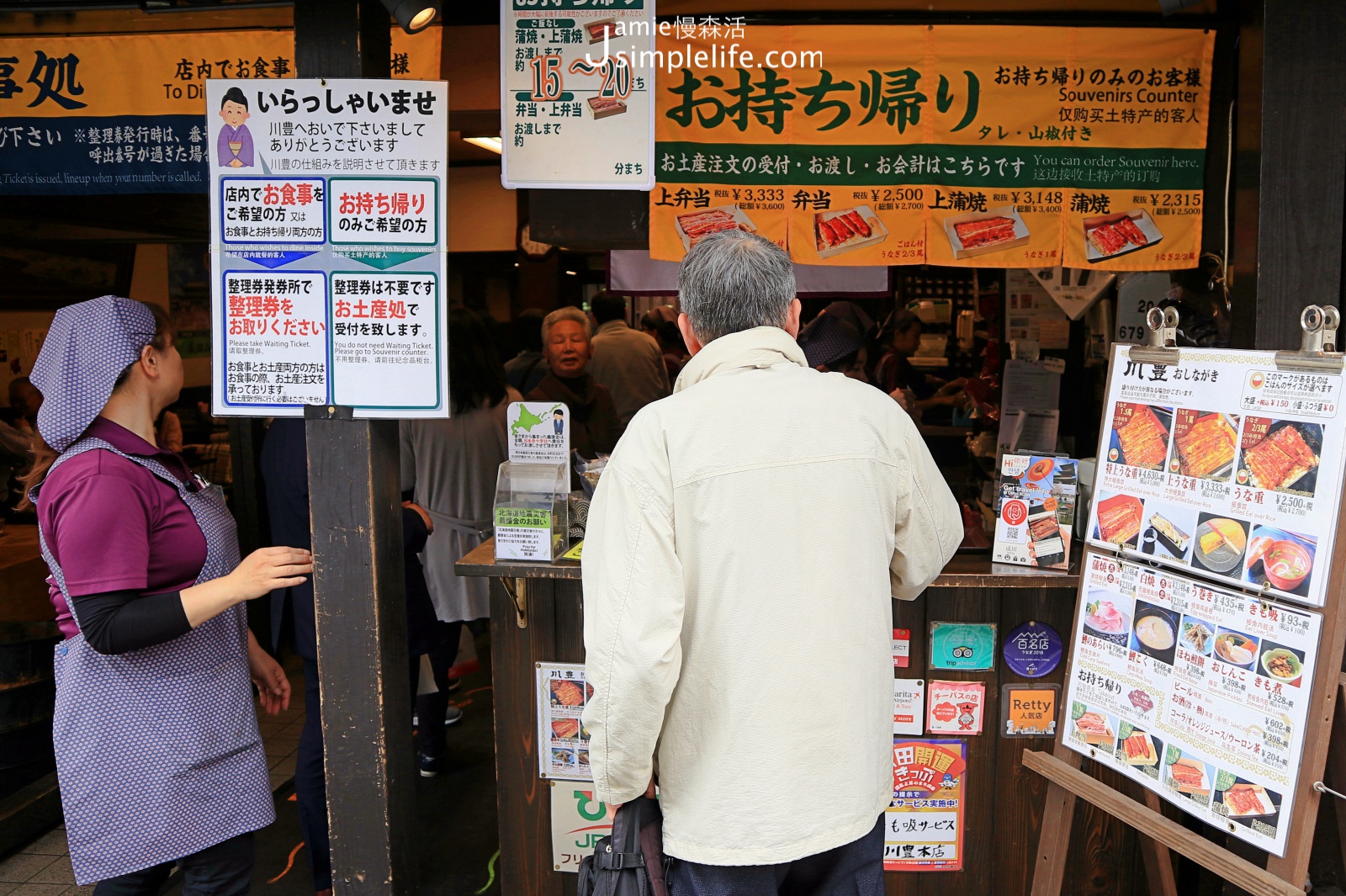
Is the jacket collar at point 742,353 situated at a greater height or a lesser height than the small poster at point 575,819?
greater

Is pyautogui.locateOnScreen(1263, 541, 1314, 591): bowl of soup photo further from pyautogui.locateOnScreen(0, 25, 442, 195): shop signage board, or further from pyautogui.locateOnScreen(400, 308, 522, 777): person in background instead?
pyautogui.locateOnScreen(0, 25, 442, 195): shop signage board

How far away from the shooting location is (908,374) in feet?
23.9

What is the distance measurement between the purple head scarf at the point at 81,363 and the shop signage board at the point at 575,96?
4.14 ft

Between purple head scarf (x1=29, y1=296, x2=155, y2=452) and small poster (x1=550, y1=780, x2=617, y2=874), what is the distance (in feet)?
6.51

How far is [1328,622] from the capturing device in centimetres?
220

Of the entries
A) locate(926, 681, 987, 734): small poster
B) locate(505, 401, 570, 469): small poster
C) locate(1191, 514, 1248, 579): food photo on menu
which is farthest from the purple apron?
locate(1191, 514, 1248, 579): food photo on menu

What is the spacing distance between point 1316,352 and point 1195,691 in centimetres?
89

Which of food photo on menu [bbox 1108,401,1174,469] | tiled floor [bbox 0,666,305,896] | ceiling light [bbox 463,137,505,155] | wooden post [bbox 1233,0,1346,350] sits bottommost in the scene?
tiled floor [bbox 0,666,305,896]

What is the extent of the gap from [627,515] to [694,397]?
292 millimetres

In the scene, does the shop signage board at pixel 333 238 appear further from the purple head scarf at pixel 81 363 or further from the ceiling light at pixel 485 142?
the ceiling light at pixel 485 142

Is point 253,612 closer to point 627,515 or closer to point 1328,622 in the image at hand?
point 627,515

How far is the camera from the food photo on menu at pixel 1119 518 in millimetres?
2648

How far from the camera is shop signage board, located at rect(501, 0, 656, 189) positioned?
325 centimetres

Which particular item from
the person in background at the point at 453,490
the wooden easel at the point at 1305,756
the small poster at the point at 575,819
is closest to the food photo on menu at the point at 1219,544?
the wooden easel at the point at 1305,756
